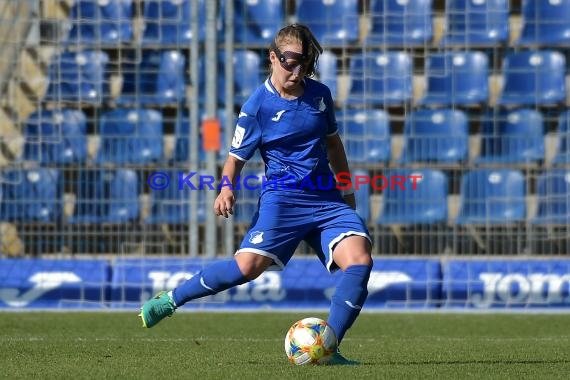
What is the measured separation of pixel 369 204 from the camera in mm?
12734

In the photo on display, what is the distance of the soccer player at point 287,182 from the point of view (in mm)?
6445

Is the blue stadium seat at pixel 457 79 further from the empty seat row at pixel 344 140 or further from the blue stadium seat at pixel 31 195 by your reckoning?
the blue stadium seat at pixel 31 195

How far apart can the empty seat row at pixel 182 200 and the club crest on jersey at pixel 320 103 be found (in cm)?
610

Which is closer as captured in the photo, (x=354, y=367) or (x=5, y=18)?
(x=354, y=367)

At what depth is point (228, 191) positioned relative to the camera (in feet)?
20.8

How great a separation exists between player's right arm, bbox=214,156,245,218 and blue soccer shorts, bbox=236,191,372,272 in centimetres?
21

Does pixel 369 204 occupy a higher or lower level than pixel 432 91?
lower

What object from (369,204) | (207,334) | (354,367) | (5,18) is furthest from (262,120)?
(5,18)

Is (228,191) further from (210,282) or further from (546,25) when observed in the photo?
(546,25)

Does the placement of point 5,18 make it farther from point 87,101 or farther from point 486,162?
point 486,162

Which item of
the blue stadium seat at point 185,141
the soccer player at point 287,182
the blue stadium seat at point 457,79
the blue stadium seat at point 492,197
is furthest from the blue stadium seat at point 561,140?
the soccer player at point 287,182

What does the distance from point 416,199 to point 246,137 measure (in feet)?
21.1

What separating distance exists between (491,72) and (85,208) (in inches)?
190

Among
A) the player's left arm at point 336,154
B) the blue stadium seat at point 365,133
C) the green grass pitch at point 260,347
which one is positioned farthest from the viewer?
the blue stadium seat at point 365,133
